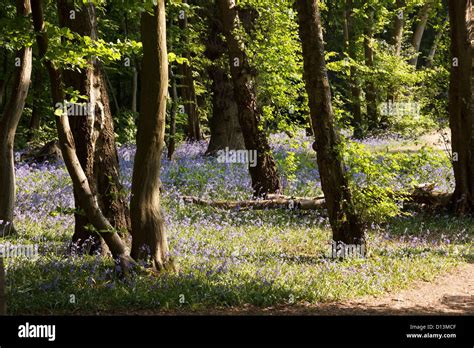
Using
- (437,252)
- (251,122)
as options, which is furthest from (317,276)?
(251,122)

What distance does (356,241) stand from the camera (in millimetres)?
11219

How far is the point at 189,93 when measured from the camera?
2536 cm

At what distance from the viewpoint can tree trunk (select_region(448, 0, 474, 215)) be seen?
51.0 ft

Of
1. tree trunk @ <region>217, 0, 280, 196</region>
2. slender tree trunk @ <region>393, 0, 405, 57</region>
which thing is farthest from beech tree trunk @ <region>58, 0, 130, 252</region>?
slender tree trunk @ <region>393, 0, 405, 57</region>

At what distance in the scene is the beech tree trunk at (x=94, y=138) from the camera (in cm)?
1030

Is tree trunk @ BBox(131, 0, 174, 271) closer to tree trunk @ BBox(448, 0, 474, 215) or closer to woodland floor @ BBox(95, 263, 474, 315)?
woodland floor @ BBox(95, 263, 474, 315)

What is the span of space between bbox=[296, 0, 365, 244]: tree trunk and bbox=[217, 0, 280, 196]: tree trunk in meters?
5.49

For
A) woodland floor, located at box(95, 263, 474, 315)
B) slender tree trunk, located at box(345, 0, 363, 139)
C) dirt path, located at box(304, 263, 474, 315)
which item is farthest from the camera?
slender tree trunk, located at box(345, 0, 363, 139)

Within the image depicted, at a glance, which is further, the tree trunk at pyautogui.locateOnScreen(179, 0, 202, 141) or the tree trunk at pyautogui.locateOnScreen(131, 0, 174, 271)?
the tree trunk at pyautogui.locateOnScreen(179, 0, 202, 141)

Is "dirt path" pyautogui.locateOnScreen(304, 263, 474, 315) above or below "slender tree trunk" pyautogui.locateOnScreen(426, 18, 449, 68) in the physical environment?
below

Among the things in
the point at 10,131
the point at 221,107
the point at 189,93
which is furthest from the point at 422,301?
the point at 189,93

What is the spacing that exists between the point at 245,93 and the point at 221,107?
630 cm

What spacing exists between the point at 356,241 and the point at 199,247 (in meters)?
2.68

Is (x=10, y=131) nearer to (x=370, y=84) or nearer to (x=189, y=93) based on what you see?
(x=189, y=93)
